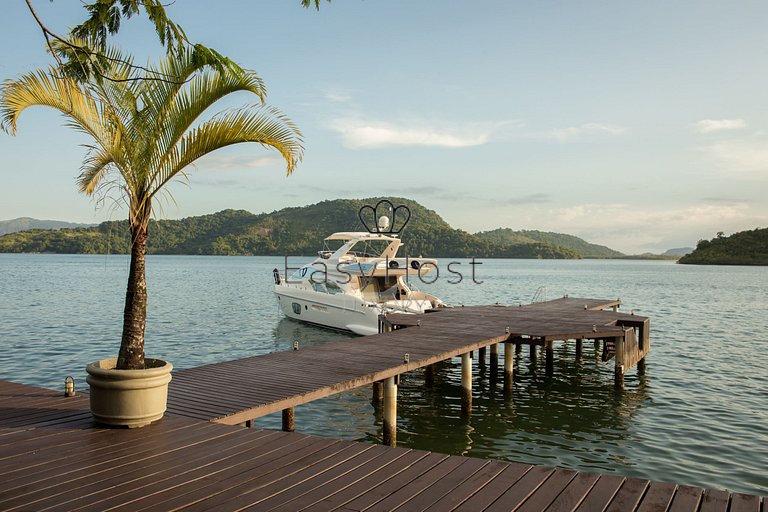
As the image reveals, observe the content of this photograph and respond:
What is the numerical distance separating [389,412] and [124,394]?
17.4ft

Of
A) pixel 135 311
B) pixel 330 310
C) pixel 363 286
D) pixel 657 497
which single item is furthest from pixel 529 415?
pixel 330 310

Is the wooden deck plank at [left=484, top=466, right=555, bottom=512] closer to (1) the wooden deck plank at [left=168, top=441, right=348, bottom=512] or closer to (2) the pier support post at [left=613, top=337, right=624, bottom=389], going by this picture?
(1) the wooden deck plank at [left=168, top=441, right=348, bottom=512]

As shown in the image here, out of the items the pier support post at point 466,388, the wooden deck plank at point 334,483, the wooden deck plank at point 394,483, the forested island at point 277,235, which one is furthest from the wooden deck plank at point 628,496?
the forested island at point 277,235

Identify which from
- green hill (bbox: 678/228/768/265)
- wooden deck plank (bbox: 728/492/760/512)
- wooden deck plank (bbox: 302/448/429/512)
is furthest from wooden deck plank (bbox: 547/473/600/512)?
green hill (bbox: 678/228/768/265)

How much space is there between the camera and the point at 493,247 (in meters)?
150

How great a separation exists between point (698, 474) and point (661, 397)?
5.28 metres

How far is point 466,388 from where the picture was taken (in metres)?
13.1

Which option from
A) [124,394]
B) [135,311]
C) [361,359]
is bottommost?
[361,359]

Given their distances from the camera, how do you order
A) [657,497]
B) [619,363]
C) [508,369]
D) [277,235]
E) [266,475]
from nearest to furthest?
[657,497] → [266,475] → [619,363] → [508,369] → [277,235]

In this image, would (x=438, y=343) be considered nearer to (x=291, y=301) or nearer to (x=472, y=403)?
(x=472, y=403)

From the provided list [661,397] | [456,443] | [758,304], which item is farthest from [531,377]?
[758,304]

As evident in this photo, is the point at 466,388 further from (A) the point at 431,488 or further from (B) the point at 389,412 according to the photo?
(A) the point at 431,488

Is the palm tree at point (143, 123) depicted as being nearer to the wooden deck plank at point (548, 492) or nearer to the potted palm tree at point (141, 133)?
the potted palm tree at point (141, 133)

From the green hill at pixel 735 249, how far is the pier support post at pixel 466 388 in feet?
474
